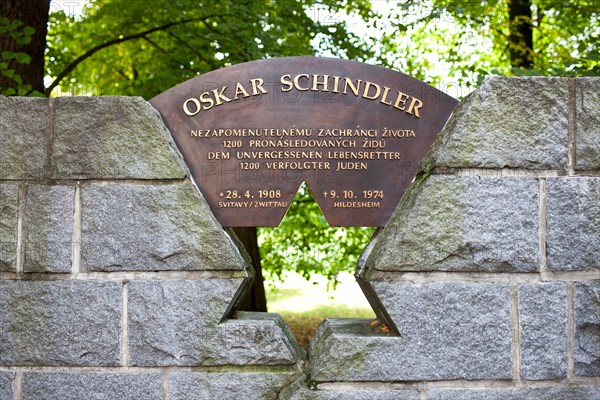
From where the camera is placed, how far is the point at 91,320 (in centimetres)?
330

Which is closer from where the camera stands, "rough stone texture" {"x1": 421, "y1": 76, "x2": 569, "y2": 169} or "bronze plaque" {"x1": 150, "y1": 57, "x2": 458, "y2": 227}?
"rough stone texture" {"x1": 421, "y1": 76, "x2": 569, "y2": 169}

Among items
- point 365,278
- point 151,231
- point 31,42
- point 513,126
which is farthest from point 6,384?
point 31,42

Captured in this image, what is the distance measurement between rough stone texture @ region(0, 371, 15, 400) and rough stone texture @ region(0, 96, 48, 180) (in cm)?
105

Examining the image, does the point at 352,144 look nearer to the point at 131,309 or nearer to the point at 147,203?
the point at 147,203

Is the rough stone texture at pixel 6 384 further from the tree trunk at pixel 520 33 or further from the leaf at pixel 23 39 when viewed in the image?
the tree trunk at pixel 520 33

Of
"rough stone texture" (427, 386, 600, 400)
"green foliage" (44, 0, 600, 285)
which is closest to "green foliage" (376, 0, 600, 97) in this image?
"green foliage" (44, 0, 600, 285)

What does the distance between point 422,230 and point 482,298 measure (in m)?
0.47

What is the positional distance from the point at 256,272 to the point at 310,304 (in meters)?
6.58

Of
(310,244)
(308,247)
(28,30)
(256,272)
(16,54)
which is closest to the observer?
(16,54)

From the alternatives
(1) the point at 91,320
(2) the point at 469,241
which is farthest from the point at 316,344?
(1) the point at 91,320

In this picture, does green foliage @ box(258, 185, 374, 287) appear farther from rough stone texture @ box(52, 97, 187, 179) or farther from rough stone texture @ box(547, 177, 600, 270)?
rough stone texture @ box(547, 177, 600, 270)

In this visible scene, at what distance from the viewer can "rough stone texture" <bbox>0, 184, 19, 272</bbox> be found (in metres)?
3.33

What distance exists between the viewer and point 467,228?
129 inches

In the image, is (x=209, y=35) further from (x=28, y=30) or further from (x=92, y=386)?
(x=92, y=386)
